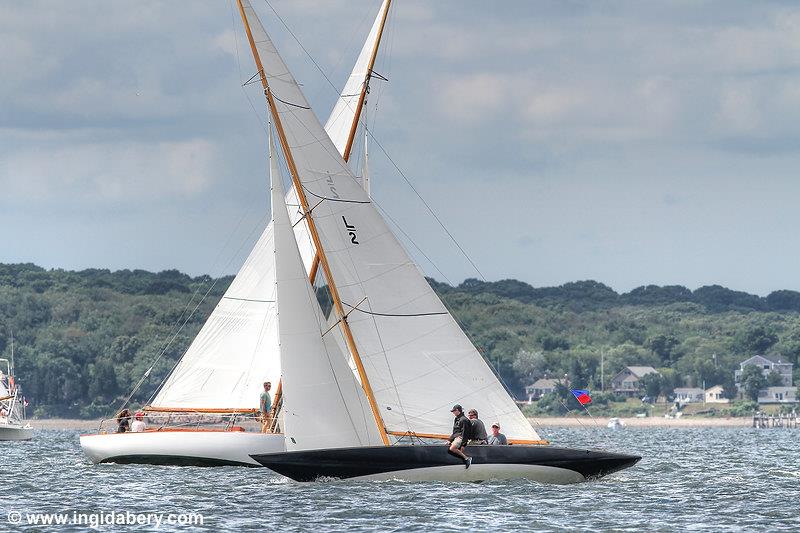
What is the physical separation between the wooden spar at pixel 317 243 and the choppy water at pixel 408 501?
2.14 metres

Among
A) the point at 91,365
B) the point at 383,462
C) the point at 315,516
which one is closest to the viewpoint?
the point at 315,516

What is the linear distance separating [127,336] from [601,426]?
2268 inches

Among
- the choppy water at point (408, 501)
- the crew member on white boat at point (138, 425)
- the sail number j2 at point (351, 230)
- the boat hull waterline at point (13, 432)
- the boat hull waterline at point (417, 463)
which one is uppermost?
the sail number j2 at point (351, 230)

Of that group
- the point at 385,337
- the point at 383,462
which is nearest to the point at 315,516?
the point at 383,462

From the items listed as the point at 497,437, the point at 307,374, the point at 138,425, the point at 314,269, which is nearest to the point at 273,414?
the point at 314,269

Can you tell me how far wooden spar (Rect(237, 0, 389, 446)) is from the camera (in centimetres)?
3953

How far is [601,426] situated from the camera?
195500mm

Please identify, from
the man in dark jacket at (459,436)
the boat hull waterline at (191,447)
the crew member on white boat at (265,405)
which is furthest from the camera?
the crew member on white boat at (265,405)

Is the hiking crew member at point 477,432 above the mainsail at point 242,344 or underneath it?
underneath

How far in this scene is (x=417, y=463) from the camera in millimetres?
37750

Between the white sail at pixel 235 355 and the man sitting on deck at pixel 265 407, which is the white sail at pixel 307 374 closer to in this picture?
the man sitting on deck at pixel 265 407

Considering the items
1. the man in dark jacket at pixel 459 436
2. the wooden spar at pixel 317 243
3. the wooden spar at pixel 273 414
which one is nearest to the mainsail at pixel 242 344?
the wooden spar at pixel 273 414

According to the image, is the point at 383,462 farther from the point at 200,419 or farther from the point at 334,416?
the point at 200,419

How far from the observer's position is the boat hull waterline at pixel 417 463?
3772 cm
